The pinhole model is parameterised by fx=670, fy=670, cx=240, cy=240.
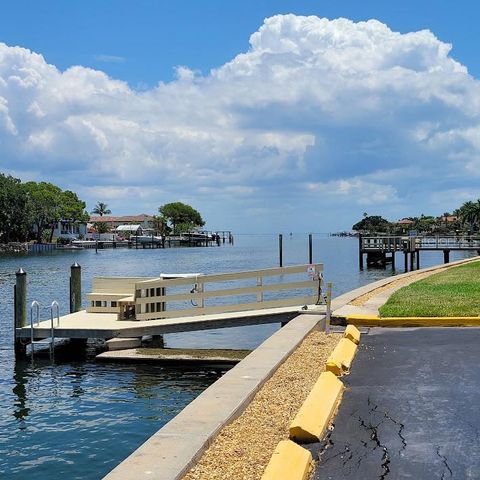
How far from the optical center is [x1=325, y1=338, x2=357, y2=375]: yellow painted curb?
967 cm

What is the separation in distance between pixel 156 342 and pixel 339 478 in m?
13.8

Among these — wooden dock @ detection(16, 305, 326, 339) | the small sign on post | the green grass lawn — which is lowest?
wooden dock @ detection(16, 305, 326, 339)

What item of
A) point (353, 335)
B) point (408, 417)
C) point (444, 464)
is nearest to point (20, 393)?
point (353, 335)

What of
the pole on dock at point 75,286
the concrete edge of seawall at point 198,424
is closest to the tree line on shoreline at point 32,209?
the pole on dock at point 75,286

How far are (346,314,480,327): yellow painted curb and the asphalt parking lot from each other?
8.14ft

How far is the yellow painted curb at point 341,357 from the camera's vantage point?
381 inches

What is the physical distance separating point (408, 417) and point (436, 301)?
10740mm

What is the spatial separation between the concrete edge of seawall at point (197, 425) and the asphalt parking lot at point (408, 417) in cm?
107

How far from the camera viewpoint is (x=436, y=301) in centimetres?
1777

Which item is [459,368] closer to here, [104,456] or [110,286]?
[104,456]

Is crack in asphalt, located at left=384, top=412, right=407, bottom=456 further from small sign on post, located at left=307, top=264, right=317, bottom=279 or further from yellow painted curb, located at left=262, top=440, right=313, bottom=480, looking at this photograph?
small sign on post, located at left=307, top=264, right=317, bottom=279

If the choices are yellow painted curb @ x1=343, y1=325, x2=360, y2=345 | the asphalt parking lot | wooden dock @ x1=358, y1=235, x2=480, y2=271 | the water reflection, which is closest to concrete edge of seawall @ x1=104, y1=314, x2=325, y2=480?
the asphalt parking lot

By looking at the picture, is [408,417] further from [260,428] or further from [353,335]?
[353,335]

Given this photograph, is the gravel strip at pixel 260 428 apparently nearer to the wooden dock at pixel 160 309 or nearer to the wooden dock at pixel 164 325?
the wooden dock at pixel 164 325
